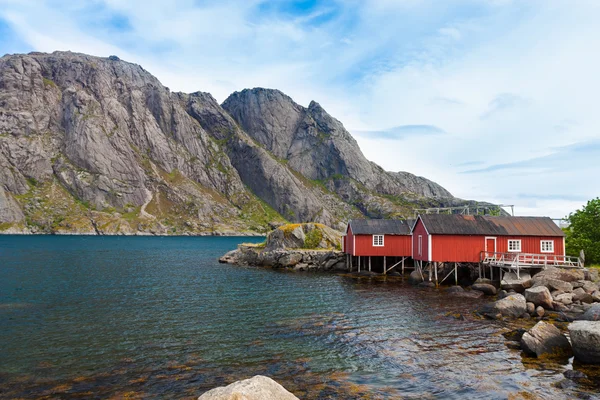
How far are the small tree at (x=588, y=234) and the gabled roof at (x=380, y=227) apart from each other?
778 inches

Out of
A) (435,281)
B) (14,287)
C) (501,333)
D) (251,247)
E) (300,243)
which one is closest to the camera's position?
(501,333)

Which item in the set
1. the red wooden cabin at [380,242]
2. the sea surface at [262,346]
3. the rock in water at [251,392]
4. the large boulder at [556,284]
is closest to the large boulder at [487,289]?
the large boulder at [556,284]

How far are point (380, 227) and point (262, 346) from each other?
132ft

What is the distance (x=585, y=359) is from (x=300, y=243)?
52998 millimetres

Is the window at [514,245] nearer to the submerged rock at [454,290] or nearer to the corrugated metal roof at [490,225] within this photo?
the corrugated metal roof at [490,225]

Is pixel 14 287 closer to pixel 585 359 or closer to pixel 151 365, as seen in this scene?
pixel 151 365

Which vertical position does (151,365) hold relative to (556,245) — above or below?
below

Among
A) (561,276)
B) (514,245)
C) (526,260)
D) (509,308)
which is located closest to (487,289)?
(561,276)

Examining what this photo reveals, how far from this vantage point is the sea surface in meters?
16.0

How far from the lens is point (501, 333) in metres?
24.4

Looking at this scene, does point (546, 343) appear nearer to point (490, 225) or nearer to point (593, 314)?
point (593, 314)

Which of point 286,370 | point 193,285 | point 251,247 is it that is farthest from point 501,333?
point 251,247

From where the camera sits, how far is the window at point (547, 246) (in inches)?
1806

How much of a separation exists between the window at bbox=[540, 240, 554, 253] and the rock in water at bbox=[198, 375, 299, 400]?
45045 millimetres
